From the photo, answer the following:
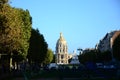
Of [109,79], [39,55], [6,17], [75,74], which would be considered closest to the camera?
[6,17]

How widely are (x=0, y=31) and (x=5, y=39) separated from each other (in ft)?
4.65

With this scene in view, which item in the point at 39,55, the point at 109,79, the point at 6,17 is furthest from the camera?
the point at 39,55

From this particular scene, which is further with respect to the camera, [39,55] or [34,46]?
[39,55]

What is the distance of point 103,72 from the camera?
61688mm

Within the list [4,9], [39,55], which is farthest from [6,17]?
[39,55]

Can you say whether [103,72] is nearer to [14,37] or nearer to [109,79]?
[109,79]

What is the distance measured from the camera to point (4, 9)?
1994 inches

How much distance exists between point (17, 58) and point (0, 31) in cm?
2565

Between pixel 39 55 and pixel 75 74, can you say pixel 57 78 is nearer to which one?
pixel 75 74

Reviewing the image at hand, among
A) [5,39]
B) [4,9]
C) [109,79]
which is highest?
[4,9]

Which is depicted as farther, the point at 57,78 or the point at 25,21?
the point at 25,21

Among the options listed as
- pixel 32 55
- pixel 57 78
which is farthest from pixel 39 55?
pixel 57 78

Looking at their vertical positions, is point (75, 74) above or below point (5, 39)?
below

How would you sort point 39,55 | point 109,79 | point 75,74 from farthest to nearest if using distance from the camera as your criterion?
point 39,55 < point 75,74 < point 109,79
